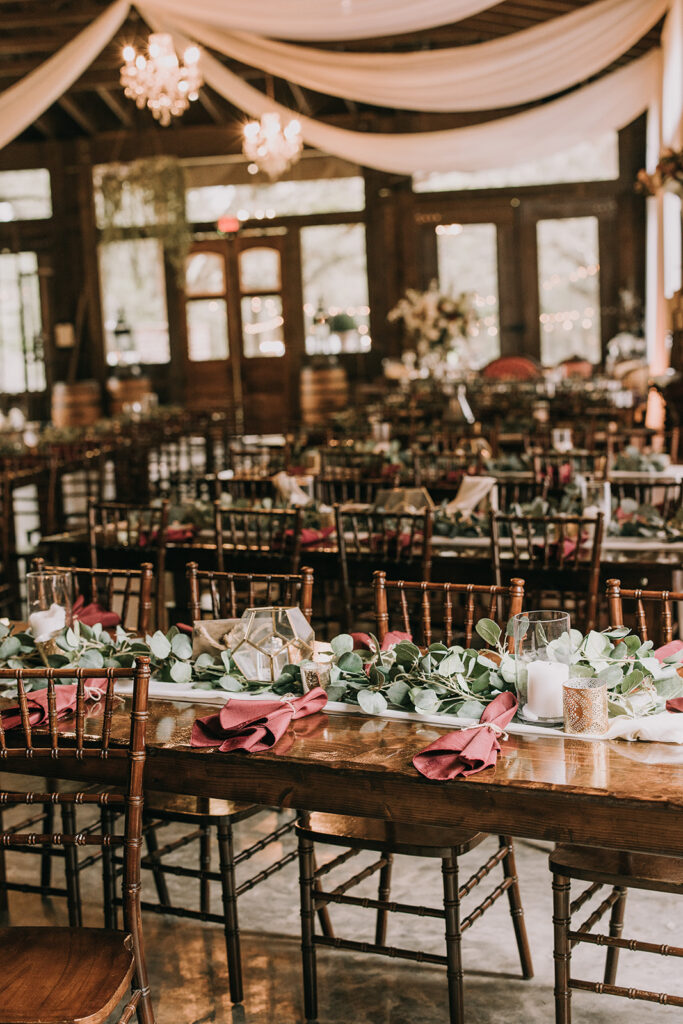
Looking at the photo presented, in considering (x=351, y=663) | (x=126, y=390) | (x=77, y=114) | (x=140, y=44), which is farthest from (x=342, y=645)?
(x=77, y=114)

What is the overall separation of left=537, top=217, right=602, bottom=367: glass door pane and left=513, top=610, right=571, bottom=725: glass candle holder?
45.5 feet

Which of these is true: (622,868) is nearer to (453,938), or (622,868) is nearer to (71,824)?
(453,938)

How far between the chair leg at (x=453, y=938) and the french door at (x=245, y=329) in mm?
13869

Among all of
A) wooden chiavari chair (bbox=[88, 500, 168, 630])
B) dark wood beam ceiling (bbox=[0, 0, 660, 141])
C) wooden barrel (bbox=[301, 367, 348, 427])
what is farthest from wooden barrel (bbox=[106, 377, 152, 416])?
wooden chiavari chair (bbox=[88, 500, 168, 630])

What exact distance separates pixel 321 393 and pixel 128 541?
410 inches

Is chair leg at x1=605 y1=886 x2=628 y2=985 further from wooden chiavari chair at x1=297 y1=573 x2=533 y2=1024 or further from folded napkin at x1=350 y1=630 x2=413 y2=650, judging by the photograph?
folded napkin at x1=350 y1=630 x2=413 y2=650

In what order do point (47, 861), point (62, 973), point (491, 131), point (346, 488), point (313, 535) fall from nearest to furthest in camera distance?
point (62, 973), point (47, 861), point (313, 535), point (346, 488), point (491, 131)

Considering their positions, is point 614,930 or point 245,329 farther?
point 245,329

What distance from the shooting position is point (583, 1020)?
8.80 ft

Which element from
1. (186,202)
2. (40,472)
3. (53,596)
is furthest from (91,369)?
(53,596)

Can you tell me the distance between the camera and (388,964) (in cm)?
304

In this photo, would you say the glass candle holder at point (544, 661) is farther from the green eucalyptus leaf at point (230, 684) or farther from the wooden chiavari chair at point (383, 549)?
the wooden chiavari chair at point (383, 549)

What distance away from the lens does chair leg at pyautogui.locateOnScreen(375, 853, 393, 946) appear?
297 centimetres

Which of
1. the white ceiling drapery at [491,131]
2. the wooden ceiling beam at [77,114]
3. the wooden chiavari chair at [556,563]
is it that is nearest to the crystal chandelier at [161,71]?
the white ceiling drapery at [491,131]
